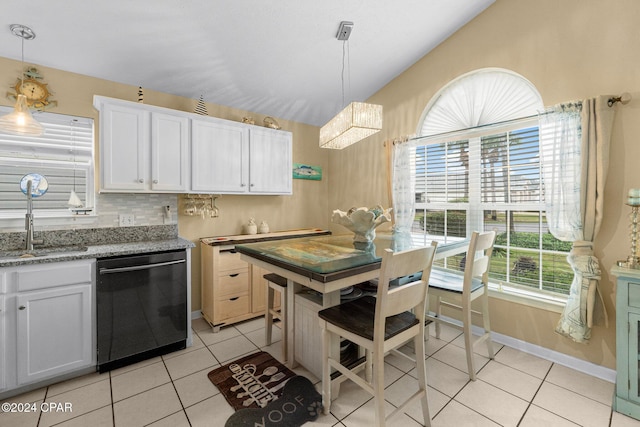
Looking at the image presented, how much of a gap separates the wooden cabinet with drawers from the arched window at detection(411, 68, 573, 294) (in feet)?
6.67

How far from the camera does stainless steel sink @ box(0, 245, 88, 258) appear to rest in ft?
6.82

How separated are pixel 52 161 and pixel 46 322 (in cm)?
142

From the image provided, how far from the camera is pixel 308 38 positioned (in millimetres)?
2551

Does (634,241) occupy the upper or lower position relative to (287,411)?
upper

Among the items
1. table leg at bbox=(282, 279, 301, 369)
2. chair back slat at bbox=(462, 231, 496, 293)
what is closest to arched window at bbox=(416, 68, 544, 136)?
chair back slat at bbox=(462, 231, 496, 293)

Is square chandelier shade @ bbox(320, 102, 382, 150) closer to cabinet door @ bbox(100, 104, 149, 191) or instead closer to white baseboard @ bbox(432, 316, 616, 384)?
cabinet door @ bbox(100, 104, 149, 191)

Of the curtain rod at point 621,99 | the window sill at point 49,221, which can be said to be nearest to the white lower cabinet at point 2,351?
the window sill at point 49,221

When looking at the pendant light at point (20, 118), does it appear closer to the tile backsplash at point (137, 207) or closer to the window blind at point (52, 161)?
the window blind at point (52, 161)

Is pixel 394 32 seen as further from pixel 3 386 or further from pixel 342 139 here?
pixel 3 386

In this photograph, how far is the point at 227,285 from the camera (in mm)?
2922

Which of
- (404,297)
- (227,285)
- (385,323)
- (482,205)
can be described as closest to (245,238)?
(227,285)

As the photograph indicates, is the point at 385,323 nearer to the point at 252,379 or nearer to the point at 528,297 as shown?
the point at 252,379

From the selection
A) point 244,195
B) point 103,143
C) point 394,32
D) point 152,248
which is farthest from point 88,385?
point 394,32

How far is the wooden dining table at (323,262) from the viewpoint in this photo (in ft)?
4.89
